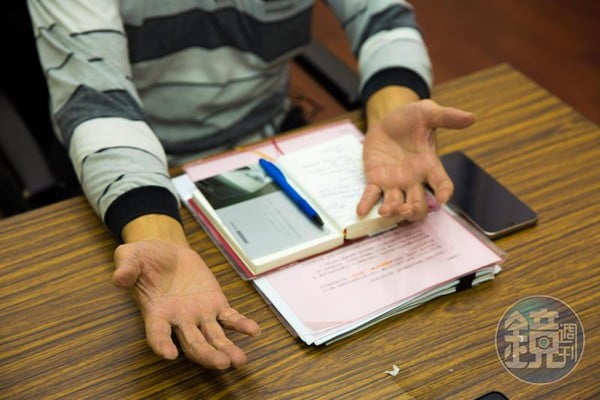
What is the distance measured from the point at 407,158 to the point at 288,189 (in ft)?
0.62

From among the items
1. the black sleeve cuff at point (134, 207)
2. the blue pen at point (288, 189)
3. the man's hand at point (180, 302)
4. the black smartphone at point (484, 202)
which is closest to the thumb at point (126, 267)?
the man's hand at point (180, 302)

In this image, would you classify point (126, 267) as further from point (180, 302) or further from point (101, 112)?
point (101, 112)

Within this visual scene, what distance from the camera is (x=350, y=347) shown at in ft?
2.52

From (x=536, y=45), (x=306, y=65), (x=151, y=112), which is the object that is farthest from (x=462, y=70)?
(x=151, y=112)

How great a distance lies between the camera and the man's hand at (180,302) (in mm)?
710

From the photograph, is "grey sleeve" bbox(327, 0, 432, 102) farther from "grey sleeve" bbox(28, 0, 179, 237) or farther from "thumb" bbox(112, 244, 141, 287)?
"thumb" bbox(112, 244, 141, 287)

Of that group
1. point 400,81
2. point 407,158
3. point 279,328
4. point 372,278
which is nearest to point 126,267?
point 279,328

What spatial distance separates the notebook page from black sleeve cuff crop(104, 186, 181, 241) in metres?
0.19

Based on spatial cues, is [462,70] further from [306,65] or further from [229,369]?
[229,369]

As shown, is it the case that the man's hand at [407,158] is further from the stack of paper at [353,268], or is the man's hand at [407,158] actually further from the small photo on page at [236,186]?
the small photo on page at [236,186]

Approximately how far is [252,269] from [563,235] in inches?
16.5

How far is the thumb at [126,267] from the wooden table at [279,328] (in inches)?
3.7

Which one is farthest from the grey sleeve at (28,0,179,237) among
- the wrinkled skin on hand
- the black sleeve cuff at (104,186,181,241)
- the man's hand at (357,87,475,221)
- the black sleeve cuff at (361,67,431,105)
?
the black sleeve cuff at (361,67,431,105)

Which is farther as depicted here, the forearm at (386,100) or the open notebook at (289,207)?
the forearm at (386,100)
